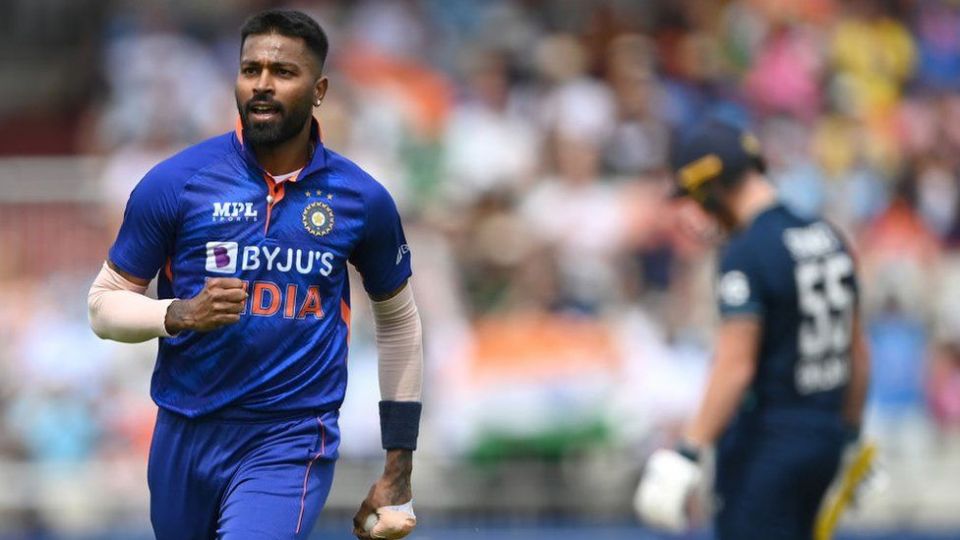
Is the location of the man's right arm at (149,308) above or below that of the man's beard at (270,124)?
below

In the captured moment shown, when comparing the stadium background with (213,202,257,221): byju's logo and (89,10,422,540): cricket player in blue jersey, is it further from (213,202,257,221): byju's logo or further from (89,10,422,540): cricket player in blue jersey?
(213,202,257,221): byju's logo

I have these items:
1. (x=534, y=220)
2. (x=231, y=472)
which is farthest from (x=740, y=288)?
(x=534, y=220)

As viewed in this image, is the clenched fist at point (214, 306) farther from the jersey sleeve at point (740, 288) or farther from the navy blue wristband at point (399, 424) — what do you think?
the jersey sleeve at point (740, 288)

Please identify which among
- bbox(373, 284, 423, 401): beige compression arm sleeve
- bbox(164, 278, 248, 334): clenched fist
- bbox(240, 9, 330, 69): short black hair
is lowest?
bbox(373, 284, 423, 401): beige compression arm sleeve

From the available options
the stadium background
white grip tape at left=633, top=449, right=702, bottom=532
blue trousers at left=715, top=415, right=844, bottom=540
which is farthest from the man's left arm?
the stadium background

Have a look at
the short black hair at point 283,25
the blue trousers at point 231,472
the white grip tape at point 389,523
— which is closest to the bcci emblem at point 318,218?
the short black hair at point 283,25

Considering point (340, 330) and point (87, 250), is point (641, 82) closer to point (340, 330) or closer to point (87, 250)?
point (87, 250)

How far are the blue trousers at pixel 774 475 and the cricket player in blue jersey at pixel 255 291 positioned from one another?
184cm

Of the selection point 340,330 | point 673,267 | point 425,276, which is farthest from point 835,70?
point 340,330

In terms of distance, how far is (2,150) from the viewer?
15.0m

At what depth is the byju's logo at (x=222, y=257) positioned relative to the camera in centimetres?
545

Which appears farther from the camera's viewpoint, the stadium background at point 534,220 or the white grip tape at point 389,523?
the stadium background at point 534,220

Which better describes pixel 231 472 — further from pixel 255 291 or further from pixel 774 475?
pixel 774 475

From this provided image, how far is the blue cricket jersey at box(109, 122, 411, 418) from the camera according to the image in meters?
5.45
